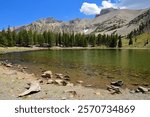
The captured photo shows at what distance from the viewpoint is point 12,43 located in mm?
177125

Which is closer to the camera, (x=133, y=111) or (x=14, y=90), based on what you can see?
(x=133, y=111)

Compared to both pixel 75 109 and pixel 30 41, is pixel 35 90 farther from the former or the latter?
pixel 30 41

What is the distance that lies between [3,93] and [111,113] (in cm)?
1288

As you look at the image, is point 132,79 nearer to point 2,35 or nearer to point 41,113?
point 41,113

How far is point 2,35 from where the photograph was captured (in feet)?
563

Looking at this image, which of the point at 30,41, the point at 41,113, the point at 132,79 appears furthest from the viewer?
the point at 30,41

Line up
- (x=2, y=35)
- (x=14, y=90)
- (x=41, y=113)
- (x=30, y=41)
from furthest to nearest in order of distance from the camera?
(x=30, y=41) → (x=2, y=35) → (x=14, y=90) → (x=41, y=113)

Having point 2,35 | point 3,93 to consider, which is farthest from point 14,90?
point 2,35

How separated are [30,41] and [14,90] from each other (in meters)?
172

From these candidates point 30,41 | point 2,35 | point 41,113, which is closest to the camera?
point 41,113

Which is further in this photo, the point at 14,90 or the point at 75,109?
the point at 14,90

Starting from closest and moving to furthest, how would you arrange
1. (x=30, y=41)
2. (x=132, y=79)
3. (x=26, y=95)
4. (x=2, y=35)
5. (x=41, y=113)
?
(x=41, y=113) < (x=26, y=95) < (x=132, y=79) < (x=2, y=35) < (x=30, y=41)

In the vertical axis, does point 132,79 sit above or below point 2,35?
below

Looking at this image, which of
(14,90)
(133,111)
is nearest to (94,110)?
(133,111)
